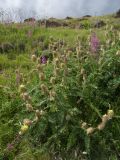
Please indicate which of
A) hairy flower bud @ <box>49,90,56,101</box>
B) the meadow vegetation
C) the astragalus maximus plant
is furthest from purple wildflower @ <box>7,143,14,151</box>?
hairy flower bud @ <box>49,90,56,101</box>

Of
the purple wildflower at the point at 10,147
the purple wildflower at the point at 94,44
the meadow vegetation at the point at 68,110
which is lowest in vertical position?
the purple wildflower at the point at 10,147

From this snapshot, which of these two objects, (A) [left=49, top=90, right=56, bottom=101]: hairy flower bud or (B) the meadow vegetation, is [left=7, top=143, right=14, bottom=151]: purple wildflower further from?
(A) [left=49, top=90, right=56, bottom=101]: hairy flower bud

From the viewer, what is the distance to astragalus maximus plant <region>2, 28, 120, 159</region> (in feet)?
16.9

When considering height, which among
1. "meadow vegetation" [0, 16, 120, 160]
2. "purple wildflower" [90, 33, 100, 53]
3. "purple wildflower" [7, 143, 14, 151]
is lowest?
"purple wildflower" [7, 143, 14, 151]

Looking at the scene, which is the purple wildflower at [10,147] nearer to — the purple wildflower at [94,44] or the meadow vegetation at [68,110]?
the meadow vegetation at [68,110]

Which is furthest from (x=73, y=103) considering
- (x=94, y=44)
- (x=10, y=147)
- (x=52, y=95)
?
(x=94, y=44)

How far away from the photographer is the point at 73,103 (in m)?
5.58

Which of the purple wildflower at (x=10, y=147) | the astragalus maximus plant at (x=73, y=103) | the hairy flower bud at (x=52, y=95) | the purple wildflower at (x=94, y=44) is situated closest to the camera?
the hairy flower bud at (x=52, y=95)

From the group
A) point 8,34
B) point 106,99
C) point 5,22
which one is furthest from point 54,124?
point 5,22

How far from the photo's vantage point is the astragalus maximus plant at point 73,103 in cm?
516

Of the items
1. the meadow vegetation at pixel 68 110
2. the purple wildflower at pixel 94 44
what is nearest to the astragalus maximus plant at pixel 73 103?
the meadow vegetation at pixel 68 110

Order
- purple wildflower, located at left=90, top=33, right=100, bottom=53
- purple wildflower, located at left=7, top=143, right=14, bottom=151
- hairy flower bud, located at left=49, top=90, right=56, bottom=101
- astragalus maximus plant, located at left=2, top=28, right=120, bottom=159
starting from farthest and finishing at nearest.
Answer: purple wildflower, located at left=90, top=33, right=100, bottom=53 < purple wildflower, located at left=7, top=143, right=14, bottom=151 < astragalus maximus plant, located at left=2, top=28, right=120, bottom=159 < hairy flower bud, located at left=49, top=90, right=56, bottom=101

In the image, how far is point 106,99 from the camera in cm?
564

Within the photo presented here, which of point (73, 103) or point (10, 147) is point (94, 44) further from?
point (10, 147)
